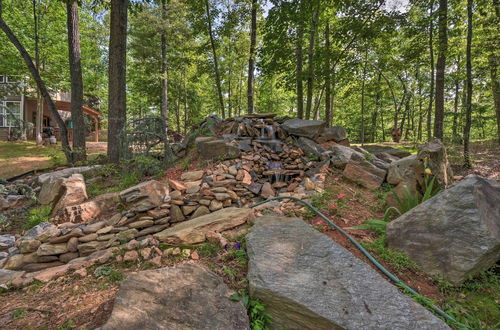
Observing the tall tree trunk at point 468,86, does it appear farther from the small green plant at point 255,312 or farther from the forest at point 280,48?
the small green plant at point 255,312

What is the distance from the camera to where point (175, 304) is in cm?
161

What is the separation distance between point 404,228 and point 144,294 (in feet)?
8.56

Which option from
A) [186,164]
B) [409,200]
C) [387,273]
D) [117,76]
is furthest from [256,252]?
[117,76]

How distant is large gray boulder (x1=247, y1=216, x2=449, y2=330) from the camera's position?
4.84ft

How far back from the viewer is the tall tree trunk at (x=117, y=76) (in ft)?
18.6

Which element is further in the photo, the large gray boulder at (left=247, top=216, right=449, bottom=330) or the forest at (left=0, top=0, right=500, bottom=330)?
the forest at (left=0, top=0, right=500, bottom=330)

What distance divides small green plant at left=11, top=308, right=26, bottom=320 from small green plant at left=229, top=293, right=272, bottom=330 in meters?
1.68

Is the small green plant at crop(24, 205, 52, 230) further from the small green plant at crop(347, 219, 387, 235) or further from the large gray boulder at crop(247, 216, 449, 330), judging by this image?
the small green plant at crop(347, 219, 387, 235)

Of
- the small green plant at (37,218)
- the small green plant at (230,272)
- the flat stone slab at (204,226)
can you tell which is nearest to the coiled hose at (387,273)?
the flat stone slab at (204,226)

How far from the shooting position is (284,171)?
460cm

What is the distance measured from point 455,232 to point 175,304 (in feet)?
8.42

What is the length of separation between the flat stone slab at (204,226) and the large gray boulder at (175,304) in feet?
2.17

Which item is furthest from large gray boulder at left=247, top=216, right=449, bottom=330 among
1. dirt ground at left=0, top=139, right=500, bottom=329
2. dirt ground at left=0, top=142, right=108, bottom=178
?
dirt ground at left=0, top=142, right=108, bottom=178

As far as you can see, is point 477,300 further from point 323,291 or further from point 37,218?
point 37,218
